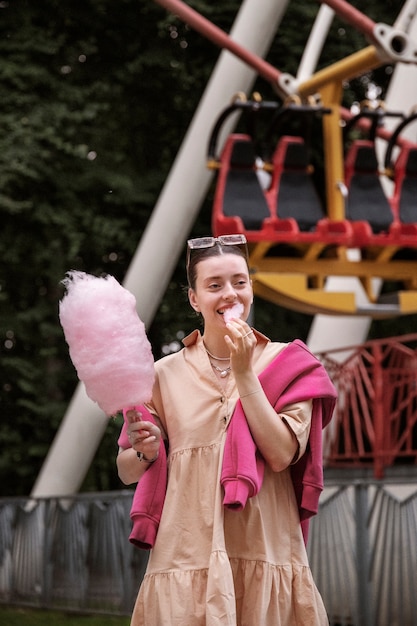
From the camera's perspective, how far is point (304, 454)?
2928 mm

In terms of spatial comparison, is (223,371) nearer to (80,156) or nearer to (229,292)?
(229,292)

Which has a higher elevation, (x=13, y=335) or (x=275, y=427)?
(x=13, y=335)

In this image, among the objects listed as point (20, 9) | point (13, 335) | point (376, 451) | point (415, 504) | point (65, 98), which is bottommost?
point (415, 504)

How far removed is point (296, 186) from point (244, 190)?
540mm

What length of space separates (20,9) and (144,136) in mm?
2308

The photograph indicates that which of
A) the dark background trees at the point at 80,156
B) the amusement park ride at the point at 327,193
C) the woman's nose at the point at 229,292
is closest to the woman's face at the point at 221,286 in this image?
the woman's nose at the point at 229,292

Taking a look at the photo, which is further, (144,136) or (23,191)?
(144,136)

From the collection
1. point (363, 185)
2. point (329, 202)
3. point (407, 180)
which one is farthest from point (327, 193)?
point (407, 180)

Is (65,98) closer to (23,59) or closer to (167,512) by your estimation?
(23,59)

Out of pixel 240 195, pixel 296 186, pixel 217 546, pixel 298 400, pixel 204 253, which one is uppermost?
pixel 296 186

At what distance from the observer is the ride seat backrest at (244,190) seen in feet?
27.9

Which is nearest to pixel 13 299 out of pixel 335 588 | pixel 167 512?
pixel 335 588

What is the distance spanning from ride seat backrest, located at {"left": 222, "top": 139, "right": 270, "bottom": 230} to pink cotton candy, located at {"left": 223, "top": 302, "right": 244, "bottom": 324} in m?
5.55

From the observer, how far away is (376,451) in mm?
8836
